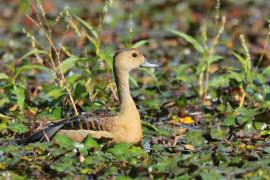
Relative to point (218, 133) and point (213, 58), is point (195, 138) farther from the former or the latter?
point (213, 58)

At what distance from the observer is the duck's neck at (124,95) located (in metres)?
9.61

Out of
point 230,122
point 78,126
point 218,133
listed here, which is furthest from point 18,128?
point 230,122

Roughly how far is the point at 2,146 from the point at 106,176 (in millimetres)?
1716

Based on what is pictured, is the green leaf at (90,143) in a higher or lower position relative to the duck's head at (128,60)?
lower

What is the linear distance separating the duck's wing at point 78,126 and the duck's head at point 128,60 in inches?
27.7

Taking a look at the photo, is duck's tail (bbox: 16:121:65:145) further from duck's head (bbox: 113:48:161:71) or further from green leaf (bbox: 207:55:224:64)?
green leaf (bbox: 207:55:224:64)

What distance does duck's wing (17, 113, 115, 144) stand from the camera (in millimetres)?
9461

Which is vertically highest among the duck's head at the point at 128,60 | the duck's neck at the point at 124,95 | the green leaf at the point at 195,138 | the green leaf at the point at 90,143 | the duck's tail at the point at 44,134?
the duck's head at the point at 128,60

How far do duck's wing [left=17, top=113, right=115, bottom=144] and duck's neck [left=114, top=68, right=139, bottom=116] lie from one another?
0.21 m

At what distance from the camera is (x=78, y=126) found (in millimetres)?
9531

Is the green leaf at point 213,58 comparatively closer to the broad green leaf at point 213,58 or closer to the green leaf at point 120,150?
the broad green leaf at point 213,58

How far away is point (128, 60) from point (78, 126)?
101 centimetres

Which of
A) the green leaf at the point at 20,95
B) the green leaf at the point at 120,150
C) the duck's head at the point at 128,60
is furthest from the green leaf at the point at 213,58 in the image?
the green leaf at the point at 120,150

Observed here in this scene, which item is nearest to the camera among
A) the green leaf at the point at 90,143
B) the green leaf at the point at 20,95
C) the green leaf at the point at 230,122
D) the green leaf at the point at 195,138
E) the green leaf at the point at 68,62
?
the green leaf at the point at 90,143
